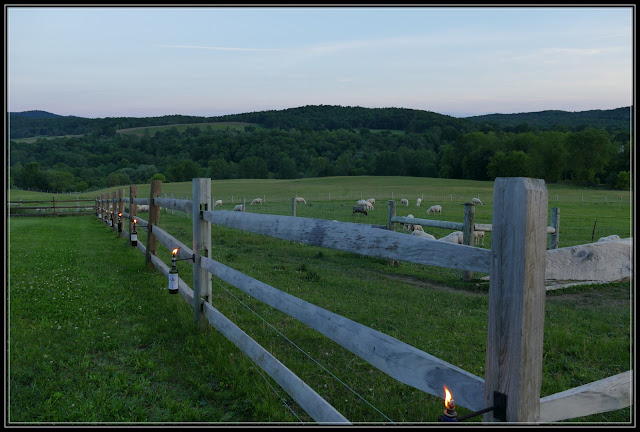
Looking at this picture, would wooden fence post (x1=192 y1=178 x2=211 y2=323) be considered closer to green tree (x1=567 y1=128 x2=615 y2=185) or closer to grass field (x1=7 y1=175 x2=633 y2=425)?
grass field (x1=7 y1=175 x2=633 y2=425)

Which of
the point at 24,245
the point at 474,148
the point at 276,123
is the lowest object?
the point at 24,245

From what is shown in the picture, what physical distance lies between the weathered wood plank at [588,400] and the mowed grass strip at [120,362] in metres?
2.20

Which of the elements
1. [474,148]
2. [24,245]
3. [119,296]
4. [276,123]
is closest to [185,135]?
[276,123]

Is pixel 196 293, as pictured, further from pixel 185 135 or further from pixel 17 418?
pixel 185 135

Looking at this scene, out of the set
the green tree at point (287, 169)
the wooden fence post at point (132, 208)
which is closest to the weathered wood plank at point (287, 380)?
the wooden fence post at point (132, 208)

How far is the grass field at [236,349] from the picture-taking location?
3.93 m

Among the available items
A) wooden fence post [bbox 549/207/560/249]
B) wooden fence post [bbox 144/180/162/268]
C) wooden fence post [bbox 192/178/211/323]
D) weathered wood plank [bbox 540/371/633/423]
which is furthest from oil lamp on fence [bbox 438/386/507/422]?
wooden fence post [bbox 549/207/560/249]

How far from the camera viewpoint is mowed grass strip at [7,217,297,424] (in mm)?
3840

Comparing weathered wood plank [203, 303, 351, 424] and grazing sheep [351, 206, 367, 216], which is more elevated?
weathered wood plank [203, 303, 351, 424]

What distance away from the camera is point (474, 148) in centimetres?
9781

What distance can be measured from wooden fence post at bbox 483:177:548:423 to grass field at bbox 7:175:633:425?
1495mm

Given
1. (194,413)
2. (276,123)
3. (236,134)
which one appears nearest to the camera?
(194,413)

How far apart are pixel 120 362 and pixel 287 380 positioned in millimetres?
2443

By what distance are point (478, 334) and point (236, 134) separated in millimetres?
117579
